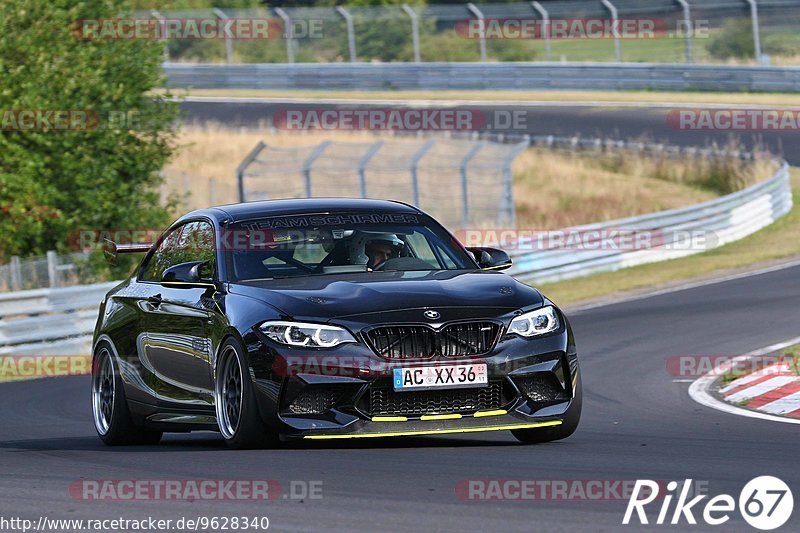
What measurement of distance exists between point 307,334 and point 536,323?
129cm

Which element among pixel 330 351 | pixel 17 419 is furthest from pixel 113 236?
pixel 330 351

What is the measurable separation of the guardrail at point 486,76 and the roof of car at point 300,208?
32912 mm

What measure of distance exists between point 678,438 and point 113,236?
1772cm

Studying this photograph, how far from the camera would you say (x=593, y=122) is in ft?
139

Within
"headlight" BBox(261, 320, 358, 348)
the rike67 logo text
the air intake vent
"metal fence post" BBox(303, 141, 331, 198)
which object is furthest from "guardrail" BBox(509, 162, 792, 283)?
the rike67 logo text

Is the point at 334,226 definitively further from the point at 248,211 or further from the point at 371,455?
the point at 371,455

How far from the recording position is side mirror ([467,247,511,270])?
9656 millimetres

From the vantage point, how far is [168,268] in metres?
9.62

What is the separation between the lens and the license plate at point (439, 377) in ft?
26.9

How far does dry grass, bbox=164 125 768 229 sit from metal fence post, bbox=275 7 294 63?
18.1 ft

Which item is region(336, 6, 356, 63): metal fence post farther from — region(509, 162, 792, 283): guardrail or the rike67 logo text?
the rike67 logo text

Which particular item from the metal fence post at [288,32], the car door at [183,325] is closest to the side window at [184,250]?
the car door at [183,325]

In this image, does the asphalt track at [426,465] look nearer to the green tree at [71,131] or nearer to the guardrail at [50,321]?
the guardrail at [50,321]

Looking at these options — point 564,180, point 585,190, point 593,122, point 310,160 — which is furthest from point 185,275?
point 593,122
